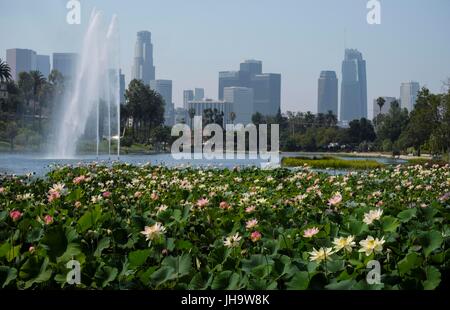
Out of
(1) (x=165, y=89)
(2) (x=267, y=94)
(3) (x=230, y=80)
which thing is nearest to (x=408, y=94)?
(2) (x=267, y=94)

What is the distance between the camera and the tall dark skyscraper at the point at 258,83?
10019 centimetres

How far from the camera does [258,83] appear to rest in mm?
102250

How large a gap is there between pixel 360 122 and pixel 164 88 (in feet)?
115

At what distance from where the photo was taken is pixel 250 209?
4055 mm

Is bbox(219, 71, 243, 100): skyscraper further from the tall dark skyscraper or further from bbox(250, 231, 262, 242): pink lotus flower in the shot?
A: bbox(250, 231, 262, 242): pink lotus flower

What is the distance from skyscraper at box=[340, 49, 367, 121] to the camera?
71.5m

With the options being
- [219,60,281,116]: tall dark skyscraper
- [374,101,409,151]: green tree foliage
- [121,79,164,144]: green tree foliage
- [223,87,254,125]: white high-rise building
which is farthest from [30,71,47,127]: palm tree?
[219,60,281,116]: tall dark skyscraper

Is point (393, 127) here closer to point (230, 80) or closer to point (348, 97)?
point (348, 97)

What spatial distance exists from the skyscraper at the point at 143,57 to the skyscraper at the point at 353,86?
26433 mm

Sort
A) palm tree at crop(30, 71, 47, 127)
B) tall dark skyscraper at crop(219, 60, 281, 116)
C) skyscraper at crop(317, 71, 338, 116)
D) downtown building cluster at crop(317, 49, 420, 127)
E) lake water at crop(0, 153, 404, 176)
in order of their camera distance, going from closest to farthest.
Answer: lake water at crop(0, 153, 404, 176) < palm tree at crop(30, 71, 47, 127) < downtown building cluster at crop(317, 49, 420, 127) < tall dark skyscraper at crop(219, 60, 281, 116) < skyscraper at crop(317, 71, 338, 116)

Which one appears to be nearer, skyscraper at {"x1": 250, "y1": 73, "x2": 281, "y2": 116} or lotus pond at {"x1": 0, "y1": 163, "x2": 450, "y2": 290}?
lotus pond at {"x1": 0, "y1": 163, "x2": 450, "y2": 290}

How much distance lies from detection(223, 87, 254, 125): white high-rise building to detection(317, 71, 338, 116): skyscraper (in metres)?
11.7

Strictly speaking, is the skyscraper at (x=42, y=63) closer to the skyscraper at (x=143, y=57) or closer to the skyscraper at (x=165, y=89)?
the skyscraper at (x=143, y=57)
